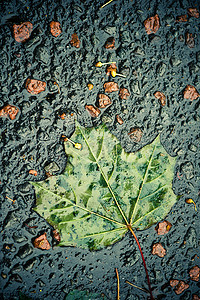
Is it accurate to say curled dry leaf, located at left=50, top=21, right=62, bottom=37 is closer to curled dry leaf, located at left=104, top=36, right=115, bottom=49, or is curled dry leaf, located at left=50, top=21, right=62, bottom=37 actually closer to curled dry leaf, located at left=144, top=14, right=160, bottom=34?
curled dry leaf, located at left=104, top=36, right=115, bottom=49

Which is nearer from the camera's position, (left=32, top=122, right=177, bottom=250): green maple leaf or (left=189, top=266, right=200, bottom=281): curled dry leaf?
(left=32, top=122, right=177, bottom=250): green maple leaf

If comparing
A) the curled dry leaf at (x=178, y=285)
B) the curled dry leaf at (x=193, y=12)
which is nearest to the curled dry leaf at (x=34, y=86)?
the curled dry leaf at (x=193, y=12)

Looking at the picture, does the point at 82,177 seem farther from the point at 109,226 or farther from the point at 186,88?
the point at 186,88

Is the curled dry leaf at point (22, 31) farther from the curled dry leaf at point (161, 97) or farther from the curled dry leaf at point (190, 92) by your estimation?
the curled dry leaf at point (190, 92)

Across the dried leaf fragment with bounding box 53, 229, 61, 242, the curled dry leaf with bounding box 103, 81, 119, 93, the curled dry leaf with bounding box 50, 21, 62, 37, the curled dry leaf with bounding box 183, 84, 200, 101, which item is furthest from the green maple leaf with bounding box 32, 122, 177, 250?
the curled dry leaf with bounding box 50, 21, 62, 37

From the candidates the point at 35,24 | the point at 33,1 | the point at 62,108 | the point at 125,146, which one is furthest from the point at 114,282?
the point at 33,1

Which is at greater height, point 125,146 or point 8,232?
point 125,146
